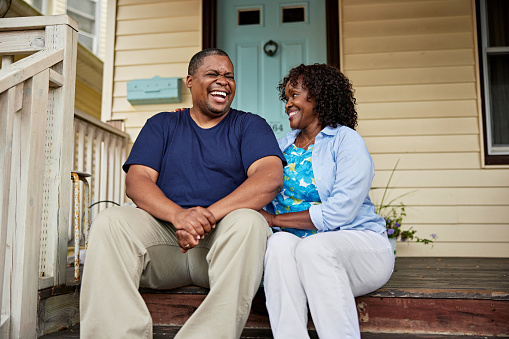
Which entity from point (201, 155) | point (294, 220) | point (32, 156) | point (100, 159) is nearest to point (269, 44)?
point (100, 159)

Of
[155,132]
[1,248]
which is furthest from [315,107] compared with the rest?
[1,248]

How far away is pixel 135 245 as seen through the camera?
5.67ft

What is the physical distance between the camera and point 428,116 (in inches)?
145

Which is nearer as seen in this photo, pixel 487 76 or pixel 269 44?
pixel 487 76

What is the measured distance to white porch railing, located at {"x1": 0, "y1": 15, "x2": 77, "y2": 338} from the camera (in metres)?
1.72

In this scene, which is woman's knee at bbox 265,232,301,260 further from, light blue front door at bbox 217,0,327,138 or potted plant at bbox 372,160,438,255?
light blue front door at bbox 217,0,327,138

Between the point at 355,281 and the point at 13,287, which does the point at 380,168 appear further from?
the point at 13,287

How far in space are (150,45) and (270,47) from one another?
41.6 inches

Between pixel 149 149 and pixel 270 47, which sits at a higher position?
pixel 270 47

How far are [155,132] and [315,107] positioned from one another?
76 centimetres

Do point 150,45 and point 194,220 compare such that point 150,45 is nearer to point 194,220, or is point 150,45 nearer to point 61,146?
point 61,146

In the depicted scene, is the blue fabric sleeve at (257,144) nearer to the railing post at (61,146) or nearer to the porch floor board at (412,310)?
the porch floor board at (412,310)

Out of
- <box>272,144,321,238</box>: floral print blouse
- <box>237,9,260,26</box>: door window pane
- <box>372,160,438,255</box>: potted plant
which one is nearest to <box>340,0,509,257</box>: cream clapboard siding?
<box>372,160,438,255</box>: potted plant

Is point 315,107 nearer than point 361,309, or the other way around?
point 361,309
